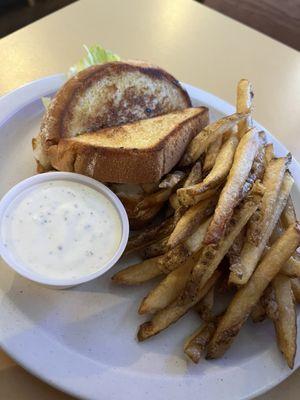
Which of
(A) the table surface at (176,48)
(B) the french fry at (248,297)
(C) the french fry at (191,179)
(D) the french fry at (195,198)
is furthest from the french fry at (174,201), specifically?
(A) the table surface at (176,48)

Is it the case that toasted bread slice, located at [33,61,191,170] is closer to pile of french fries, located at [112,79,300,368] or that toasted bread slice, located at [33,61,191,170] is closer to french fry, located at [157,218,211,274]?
pile of french fries, located at [112,79,300,368]

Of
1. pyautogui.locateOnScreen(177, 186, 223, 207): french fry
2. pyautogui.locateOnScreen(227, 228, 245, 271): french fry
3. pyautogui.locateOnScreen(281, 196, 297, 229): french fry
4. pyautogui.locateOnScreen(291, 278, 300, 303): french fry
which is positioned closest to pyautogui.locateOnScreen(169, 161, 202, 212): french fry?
pyautogui.locateOnScreen(177, 186, 223, 207): french fry

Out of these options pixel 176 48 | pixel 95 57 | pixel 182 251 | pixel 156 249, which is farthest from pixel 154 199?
pixel 176 48

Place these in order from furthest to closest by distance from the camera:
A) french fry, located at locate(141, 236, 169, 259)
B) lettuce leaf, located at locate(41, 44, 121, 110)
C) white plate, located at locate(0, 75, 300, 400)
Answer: lettuce leaf, located at locate(41, 44, 121, 110) → french fry, located at locate(141, 236, 169, 259) → white plate, located at locate(0, 75, 300, 400)

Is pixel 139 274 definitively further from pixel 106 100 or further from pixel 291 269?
pixel 106 100

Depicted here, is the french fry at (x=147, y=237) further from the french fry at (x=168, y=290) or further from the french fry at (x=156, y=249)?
the french fry at (x=168, y=290)
